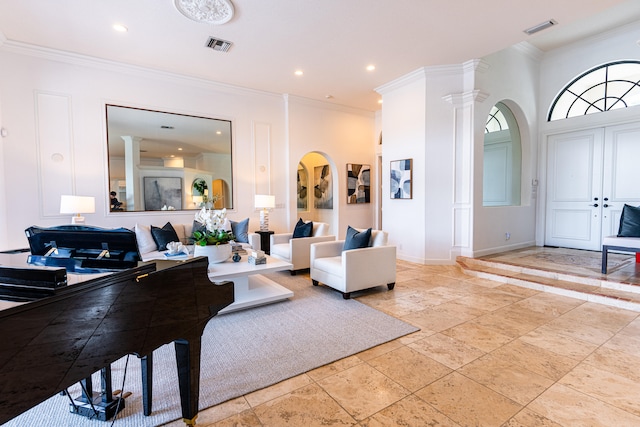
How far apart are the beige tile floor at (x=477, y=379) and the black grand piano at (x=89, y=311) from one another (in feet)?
2.14

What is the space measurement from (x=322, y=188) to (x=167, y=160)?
3.92 meters

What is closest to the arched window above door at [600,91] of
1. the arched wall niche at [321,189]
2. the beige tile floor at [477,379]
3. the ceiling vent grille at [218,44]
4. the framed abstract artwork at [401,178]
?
the framed abstract artwork at [401,178]

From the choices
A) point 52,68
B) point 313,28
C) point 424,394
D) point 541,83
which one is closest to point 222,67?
point 313,28

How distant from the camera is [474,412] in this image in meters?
1.73

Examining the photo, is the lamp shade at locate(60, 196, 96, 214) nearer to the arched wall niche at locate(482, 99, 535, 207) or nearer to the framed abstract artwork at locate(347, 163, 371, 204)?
the framed abstract artwork at locate(347, 163, 371, 204)

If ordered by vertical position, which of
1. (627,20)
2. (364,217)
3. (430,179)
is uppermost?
(627,20)

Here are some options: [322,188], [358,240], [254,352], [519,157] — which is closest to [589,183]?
[519,157]

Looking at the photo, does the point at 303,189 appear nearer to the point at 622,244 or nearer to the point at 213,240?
the point at 213,240

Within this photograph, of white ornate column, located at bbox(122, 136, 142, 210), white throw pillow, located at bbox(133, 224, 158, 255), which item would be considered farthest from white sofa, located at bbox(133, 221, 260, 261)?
white ornate column, located at bbox(122, 136, 142, 210)

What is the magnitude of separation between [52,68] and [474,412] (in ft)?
21.2

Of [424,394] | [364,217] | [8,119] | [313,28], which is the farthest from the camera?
[364,217]

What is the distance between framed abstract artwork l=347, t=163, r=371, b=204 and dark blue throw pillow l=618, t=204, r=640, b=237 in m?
4.67

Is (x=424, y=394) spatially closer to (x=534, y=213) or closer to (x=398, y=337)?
(x=398, y=337)

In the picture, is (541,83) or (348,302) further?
(541,83)
